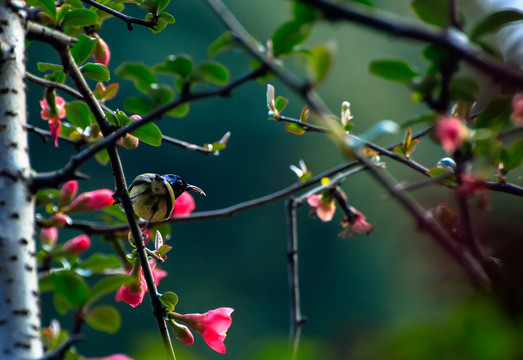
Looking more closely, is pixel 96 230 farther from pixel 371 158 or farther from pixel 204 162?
pixel 204 162

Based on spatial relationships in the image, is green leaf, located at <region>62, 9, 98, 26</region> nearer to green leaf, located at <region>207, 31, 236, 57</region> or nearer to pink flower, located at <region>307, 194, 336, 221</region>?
green leaf, located at <region>207, 31, 236, 57</region>

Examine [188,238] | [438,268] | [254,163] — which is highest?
[438,268]

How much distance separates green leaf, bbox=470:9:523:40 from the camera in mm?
345

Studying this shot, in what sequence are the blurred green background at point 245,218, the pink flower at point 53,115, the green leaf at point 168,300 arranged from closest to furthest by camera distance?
Answer: the green leaf at point 168,300 < the pink flower at point 53,115 < the blurred green background at point 245,218

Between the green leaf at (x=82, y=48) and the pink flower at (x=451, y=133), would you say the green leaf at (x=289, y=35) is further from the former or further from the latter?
the green leaf at (x=82, y=48)

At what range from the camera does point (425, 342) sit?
0.70 ft

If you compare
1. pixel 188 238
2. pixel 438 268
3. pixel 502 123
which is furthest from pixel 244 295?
pixel 502 123

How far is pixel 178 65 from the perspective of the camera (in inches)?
14.5

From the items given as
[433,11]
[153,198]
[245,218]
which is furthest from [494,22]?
[245,218]

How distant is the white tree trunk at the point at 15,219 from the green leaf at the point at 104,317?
0.04 m

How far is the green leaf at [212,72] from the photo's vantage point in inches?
14.3

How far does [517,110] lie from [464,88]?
4 centimetres

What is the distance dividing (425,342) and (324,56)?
17 centimetres

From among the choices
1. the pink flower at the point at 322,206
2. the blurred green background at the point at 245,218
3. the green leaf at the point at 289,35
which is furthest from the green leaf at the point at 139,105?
the blurred green background at the point at 245,218
